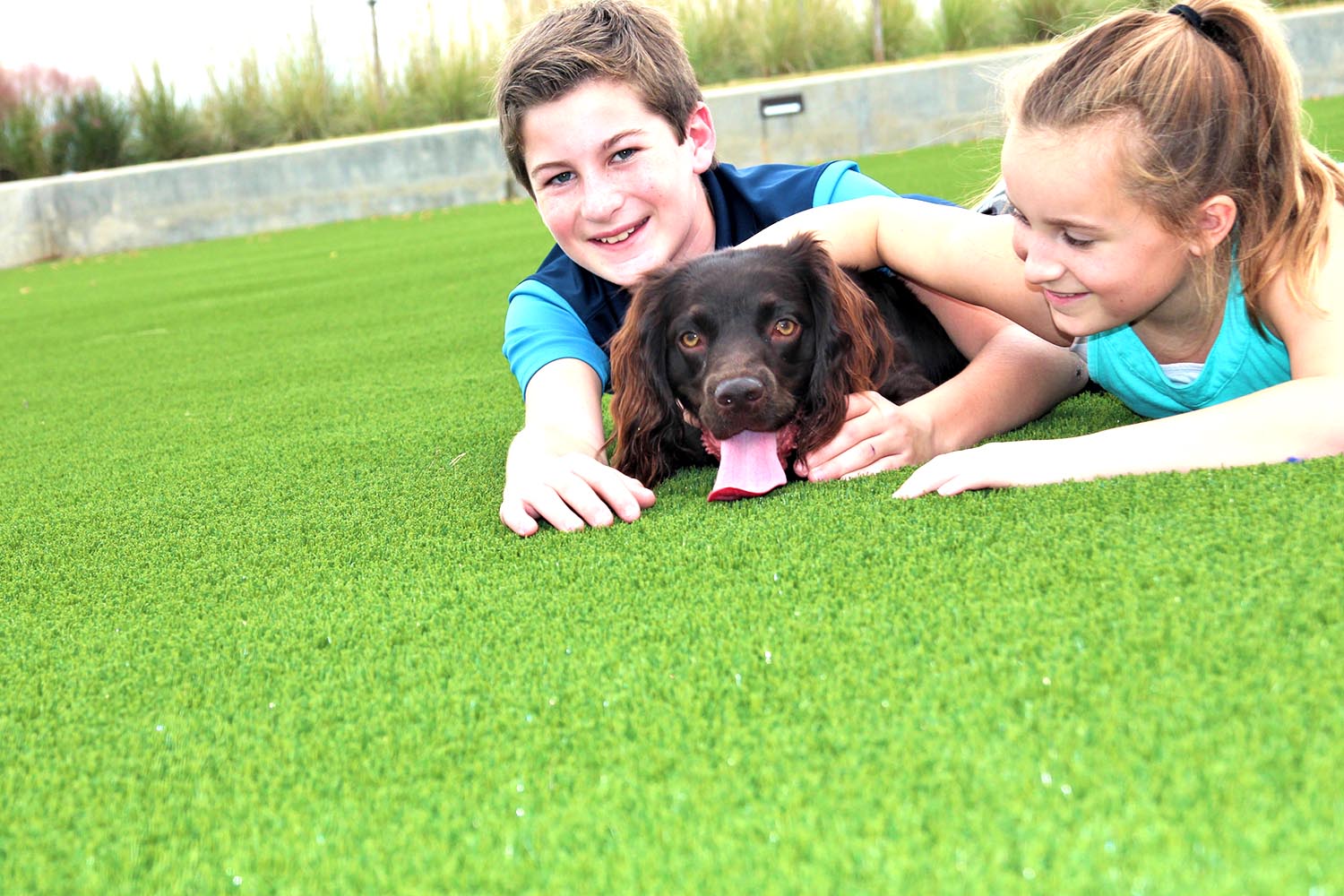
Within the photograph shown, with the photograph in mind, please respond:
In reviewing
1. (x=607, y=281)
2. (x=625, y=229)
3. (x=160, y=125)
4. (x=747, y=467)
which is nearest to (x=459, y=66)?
(x=160, y=125)

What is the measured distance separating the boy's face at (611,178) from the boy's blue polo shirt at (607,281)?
16 cm

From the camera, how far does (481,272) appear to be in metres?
8.59

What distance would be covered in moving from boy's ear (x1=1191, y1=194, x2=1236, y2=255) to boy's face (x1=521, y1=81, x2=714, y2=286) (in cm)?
141

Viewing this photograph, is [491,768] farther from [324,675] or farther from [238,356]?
[238,356]

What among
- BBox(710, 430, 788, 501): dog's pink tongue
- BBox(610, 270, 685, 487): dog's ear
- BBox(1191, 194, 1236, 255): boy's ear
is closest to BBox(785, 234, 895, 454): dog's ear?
BBox(710, 430, 788, 501): dog's pink tongue

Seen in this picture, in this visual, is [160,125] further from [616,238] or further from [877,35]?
[616,238]

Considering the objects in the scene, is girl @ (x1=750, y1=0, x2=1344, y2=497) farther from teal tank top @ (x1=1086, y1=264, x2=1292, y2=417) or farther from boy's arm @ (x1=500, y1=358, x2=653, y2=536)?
boy's arm @ (x1=500, y1=358, x2=653, y2=536)

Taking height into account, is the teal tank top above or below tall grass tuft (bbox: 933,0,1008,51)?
below

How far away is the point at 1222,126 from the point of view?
2416mm

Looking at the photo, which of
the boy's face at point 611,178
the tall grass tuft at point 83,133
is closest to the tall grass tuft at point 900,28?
the tall grass tuft at point 83,133

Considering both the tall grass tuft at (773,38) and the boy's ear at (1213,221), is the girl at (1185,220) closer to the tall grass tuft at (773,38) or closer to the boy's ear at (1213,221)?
the boy's ear at (1213,221)

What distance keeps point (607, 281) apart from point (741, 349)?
107 centimetres

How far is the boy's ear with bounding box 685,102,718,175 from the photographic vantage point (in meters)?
3.60

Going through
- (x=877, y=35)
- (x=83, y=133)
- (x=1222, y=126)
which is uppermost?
(x=877, y=35)
